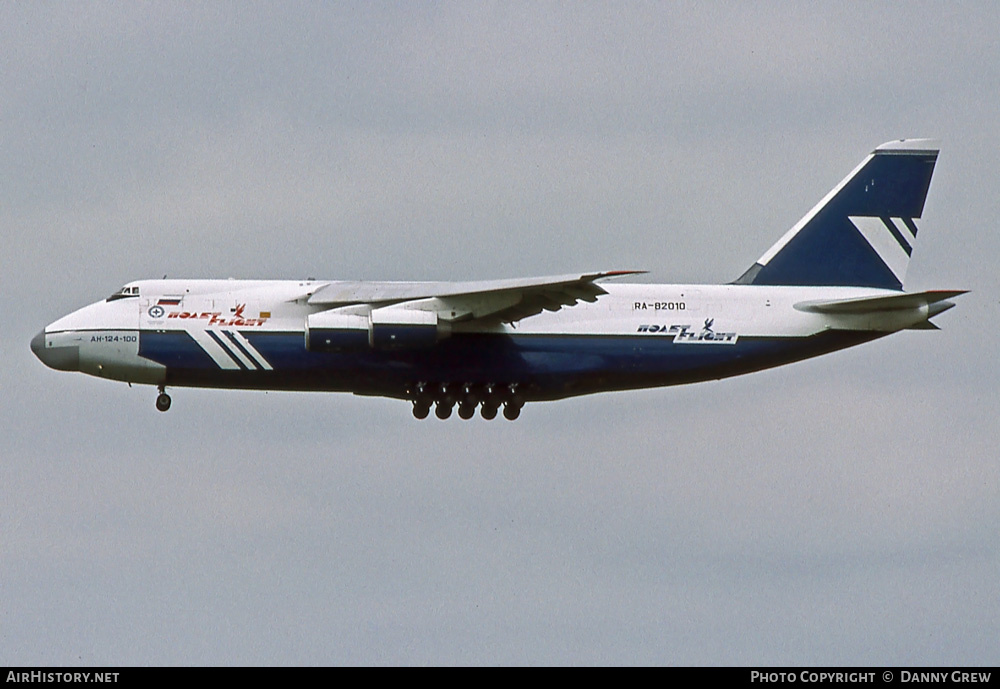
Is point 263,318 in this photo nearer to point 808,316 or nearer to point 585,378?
point 585,378

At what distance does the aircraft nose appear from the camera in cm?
3603

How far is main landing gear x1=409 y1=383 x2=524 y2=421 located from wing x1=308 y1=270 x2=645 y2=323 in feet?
4.27

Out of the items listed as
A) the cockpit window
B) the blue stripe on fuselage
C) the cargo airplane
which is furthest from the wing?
the cockpit window

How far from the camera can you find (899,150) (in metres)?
39.2

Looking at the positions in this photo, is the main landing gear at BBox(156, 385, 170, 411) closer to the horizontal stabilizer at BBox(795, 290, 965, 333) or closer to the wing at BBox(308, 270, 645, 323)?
the wing at BBox(308, 270, 645, 323)

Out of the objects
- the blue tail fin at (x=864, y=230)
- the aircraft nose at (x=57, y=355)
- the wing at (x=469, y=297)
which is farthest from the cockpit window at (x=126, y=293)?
the blue tail fin at (x=864, y=230)

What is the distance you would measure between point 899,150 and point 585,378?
26.2ft

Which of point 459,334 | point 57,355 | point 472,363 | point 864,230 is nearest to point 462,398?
point 472,363

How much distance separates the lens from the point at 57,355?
1423 inches

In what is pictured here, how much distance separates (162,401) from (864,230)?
1336cm

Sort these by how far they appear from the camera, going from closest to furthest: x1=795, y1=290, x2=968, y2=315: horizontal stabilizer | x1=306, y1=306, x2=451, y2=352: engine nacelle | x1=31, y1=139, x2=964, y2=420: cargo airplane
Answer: x1=306, y1=306, x2=451, y2=352: engine nacelle < x1=31, y1=139, x2=964, y2=420: cargo airplane < x1=795, y1=290, x2=968, y2=315: horizontal stabilizer

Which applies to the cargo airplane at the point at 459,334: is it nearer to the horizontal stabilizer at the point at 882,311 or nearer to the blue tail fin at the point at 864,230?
the horizontal stabilizer at the point at 882,311

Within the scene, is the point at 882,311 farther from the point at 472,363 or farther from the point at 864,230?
the point at 472,363
